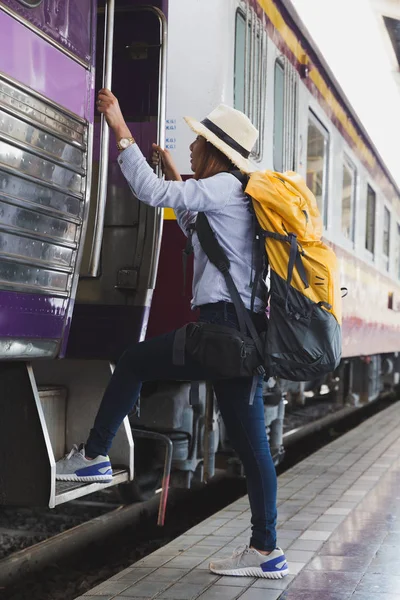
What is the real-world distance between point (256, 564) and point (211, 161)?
5.53ft

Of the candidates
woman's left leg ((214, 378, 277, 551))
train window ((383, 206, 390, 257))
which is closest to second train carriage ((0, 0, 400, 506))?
woman's left leg ((214, 378, 277, 551))

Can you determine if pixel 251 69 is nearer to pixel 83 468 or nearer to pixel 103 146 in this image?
pixel 103 146

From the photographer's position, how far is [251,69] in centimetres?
569

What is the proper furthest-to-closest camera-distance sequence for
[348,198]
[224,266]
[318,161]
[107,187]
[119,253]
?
[348,198], [318,161], [107,187], [119,253], [224,266]

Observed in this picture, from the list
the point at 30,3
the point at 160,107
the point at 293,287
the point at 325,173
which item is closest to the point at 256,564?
the point at 293,287

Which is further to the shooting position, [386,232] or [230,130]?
[386,232]

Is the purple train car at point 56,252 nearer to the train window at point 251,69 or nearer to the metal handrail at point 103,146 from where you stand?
the metal handrail at point 103,146

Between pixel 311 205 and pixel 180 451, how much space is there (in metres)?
2.01

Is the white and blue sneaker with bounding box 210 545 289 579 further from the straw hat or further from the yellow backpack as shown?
the straw hat

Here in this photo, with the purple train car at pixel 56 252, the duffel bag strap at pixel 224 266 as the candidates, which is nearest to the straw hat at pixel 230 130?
the duffel bag strap at pixel 224 266

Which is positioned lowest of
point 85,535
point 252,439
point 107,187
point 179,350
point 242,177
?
point 85,535

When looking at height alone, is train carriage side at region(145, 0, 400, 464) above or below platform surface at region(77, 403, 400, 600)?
above

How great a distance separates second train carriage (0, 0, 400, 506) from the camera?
3.50 m

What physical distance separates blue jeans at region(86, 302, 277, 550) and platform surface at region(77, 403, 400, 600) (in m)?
0.38
